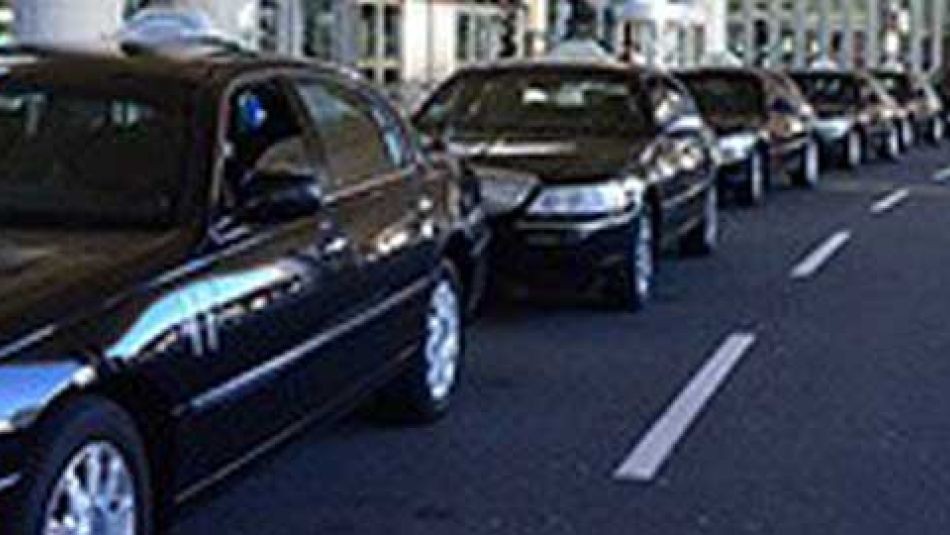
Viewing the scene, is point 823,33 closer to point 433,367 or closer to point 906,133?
point 906,133

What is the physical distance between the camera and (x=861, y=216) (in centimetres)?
1747

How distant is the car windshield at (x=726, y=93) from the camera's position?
1909 cm

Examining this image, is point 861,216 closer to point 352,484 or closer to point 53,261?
point 352,484

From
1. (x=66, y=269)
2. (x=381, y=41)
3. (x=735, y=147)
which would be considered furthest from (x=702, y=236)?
(x=381, y=41)

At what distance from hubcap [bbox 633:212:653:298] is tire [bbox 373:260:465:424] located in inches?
110

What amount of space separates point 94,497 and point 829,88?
74.9 feet

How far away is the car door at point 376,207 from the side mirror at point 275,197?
0.57 metres

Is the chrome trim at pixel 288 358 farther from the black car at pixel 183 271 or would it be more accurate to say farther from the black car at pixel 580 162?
the black car at pixel 580 162

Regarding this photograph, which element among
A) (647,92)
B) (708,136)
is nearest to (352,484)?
(647,92)

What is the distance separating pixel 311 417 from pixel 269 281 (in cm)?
62

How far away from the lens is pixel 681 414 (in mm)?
7676

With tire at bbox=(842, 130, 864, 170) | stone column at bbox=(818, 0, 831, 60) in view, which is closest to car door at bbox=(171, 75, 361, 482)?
tire at bbox=(842, 130, 864, 170)

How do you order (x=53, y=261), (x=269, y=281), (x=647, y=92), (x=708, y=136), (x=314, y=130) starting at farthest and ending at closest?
(x=708, y=136), (x=647, y=92), (x=314, y=130), (x=269, y=281), (x=53, y=261)

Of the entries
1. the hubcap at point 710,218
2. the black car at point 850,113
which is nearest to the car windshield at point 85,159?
the hubcap at point 710,218
